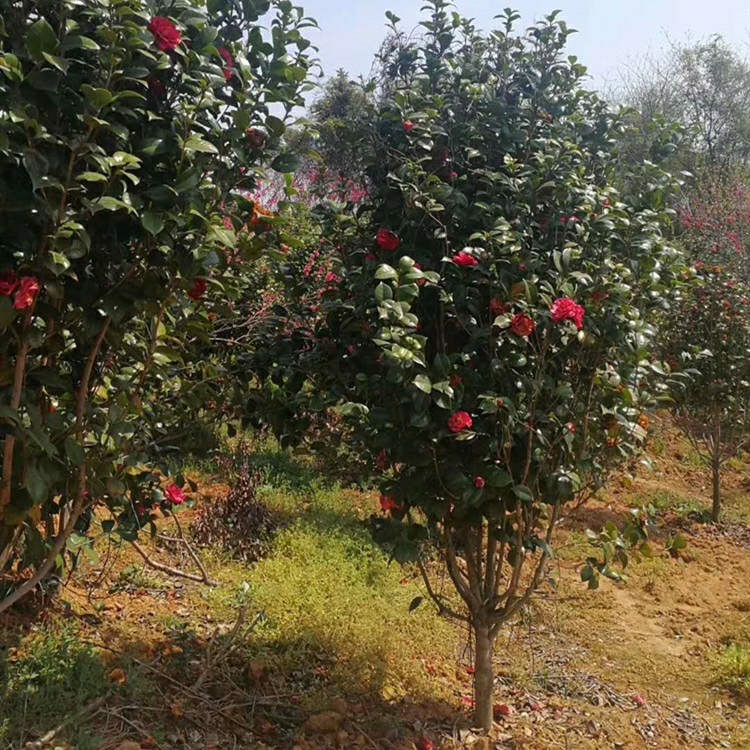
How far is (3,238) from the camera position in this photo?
5.23ft

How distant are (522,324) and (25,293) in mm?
1294

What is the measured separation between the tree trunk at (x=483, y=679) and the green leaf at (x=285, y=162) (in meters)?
1.83

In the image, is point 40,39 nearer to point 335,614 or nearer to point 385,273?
point 385,273

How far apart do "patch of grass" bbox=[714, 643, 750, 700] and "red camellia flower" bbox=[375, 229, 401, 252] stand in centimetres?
287

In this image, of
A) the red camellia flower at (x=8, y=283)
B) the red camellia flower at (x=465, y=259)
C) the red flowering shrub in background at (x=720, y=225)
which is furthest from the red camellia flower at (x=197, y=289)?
the red flowering shrub in background at (x=720, y=225)

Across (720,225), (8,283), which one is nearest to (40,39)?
(8,283)

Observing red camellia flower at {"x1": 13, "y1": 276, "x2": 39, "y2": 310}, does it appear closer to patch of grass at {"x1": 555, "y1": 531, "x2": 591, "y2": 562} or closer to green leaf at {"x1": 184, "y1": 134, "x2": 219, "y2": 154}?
green leaf at {"x1": 184, "y1": 134, "x2": 219, "y2": 154}

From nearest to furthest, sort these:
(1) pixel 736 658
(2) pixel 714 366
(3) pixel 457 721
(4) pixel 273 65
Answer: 1. (4) pixel 273 65
2. (3) pixel 457 721
3. (1) pixel 736 658
4. (2) pixel 714 366

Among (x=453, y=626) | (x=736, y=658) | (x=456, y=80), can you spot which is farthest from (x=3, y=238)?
(x=736, y=658)

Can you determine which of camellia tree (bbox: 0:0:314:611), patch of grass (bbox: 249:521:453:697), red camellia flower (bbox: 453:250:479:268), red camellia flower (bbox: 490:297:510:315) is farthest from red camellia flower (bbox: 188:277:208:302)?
patch of grass (bbox: 249:521:453:697)

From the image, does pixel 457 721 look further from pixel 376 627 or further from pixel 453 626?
pixel 453 626

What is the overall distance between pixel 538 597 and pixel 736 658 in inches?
41.1

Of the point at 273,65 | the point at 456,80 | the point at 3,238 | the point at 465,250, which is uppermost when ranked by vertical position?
the point at 456,80

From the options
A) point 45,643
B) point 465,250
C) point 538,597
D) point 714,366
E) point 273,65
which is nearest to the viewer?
point 273,65
